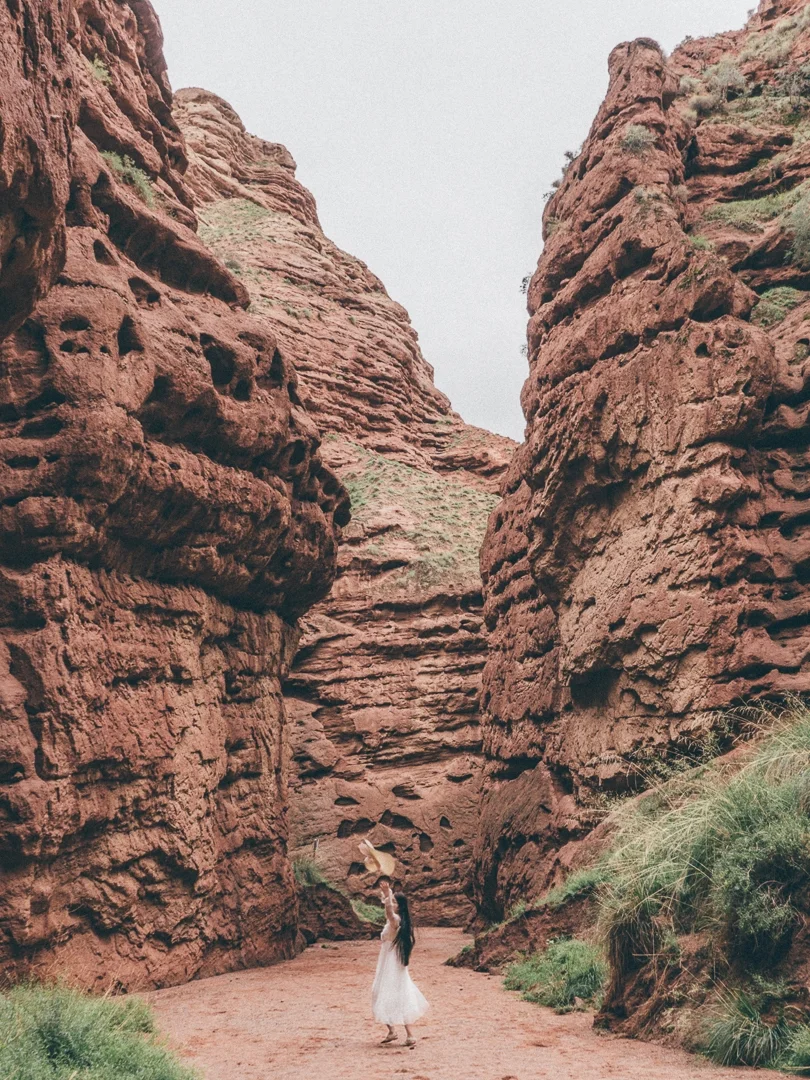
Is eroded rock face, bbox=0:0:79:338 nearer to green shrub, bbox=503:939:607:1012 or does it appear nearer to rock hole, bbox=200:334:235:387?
rock hole, bbox=200:334:235:387

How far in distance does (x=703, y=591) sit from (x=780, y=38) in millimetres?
15609

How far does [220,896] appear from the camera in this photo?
1488cm

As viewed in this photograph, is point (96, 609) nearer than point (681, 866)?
No

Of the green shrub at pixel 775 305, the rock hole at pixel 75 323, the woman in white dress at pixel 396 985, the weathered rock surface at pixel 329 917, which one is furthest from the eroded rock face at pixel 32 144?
the weathered rock surface at pixel 329 917

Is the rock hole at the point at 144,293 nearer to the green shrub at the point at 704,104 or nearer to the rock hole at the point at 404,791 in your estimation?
the green shrub at the point at 704,104

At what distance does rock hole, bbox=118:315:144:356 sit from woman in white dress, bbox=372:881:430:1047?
828 cm

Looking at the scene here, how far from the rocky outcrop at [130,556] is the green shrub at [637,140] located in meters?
7.73

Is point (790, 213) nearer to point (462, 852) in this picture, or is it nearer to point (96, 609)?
point (96, 609)

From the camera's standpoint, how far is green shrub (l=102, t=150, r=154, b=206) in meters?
14.9

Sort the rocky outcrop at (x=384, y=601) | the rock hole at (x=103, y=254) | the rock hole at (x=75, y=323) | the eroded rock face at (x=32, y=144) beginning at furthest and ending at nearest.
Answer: the rocky outcrop at (x=384, y=601) < the rock hole at (x=103, y=254) < the rock hole at (x=75, y=323) < the eroded rock face at (x=32, y=144)

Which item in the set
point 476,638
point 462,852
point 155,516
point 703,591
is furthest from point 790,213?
point 462,852

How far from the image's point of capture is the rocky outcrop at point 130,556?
34.7 feet

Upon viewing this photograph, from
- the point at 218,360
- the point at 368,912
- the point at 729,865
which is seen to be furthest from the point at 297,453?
the point at 368,912

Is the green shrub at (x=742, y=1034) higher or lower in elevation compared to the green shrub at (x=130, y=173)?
lower
